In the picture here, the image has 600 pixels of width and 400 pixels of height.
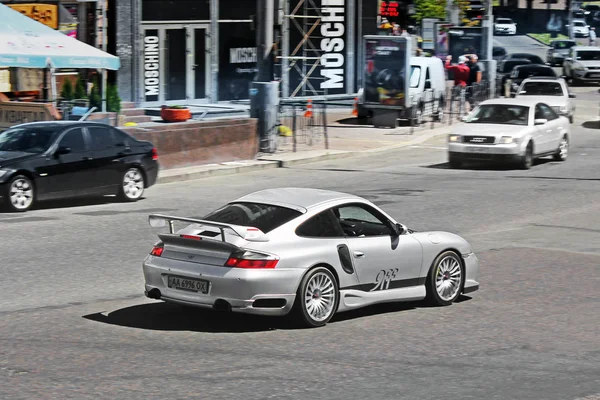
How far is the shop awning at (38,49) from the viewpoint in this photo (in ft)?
83.0

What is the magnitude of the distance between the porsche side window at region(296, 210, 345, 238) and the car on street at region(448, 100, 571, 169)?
50.5ft

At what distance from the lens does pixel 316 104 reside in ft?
132

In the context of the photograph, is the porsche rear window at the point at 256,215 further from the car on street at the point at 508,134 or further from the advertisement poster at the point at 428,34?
the advertisement poster at the point at 428,34

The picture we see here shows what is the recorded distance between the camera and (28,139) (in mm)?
19500

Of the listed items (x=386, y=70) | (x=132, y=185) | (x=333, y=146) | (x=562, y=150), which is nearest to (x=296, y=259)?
(x=132, y=185)

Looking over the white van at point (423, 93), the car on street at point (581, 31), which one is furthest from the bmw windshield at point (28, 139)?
the car on street at point (581, 31)

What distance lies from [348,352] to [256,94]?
19128 mm

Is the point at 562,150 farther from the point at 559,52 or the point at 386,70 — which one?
the point at 559,52

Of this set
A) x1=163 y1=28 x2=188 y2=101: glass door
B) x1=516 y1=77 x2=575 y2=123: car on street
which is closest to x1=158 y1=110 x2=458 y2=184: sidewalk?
x1=516 y1=77 x2=575 y2=123: car on street

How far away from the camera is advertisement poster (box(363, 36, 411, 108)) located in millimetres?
34781

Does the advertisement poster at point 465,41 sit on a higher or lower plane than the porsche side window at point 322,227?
higher

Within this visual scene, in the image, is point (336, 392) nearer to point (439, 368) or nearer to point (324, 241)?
point (439, 368)

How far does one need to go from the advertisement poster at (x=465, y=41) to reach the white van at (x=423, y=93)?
36.7ft

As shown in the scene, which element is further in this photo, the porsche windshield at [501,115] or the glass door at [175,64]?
the glass door at [175,64]
